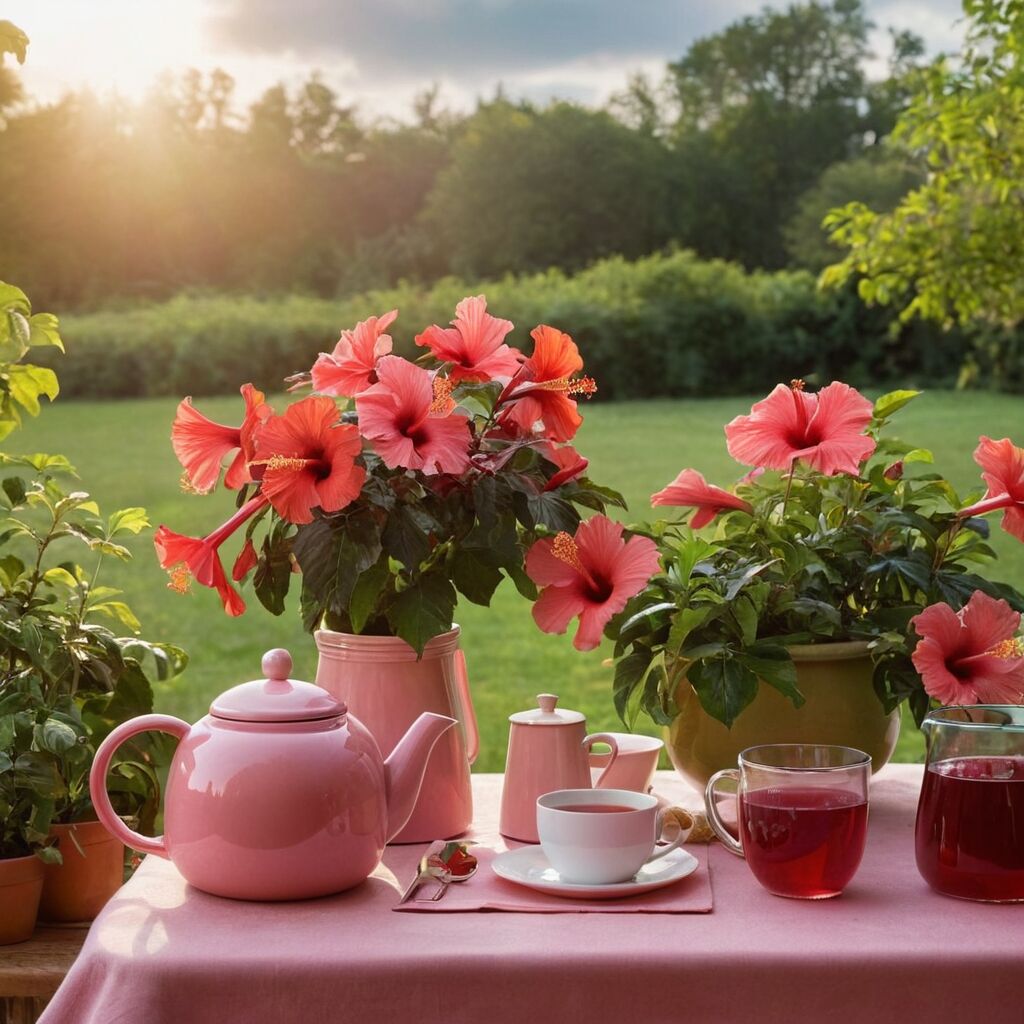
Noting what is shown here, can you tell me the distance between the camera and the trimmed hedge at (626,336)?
1157cm

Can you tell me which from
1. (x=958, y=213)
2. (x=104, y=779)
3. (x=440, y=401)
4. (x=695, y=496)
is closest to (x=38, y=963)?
(x=104, y=779)

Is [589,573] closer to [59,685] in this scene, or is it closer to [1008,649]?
[1008,649]

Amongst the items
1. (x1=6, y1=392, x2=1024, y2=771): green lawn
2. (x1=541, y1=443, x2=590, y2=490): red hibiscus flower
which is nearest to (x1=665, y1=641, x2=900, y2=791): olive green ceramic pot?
(x1=541, y1=443, x2=590, y2=490): red hibiscus flower

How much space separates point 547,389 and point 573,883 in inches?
15.8

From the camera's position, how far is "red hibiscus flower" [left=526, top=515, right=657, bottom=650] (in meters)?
1.07

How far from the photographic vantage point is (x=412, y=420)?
104 cm

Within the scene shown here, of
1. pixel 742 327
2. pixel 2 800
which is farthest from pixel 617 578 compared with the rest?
pixel 742 327

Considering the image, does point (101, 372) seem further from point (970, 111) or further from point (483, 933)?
point (483, 933)

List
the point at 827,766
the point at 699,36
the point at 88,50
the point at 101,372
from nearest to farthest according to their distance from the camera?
the point at 827,766 → the point at 101,372 → the point at 88,50 → the point at 699,36

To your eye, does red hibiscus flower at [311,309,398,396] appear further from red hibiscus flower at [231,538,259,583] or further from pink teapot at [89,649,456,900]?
pink teapot at [89,649,456,900]

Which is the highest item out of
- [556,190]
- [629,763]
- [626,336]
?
[556,190]

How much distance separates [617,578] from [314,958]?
15.1 inches

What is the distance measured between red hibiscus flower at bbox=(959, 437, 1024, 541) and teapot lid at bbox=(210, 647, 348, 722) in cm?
57

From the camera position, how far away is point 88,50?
1313cm
